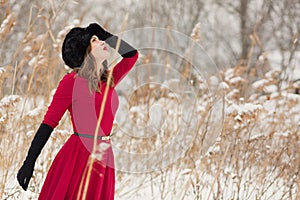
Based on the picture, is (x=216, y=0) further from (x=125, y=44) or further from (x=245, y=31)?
(x=125, y=44)

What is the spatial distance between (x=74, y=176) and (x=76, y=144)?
11 centimetres

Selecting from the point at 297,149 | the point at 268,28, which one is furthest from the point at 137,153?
the point at 268,28

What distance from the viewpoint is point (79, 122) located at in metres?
1.75

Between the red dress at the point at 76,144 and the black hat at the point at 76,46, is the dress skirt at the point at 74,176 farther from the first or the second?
the black hat at the point at 76,46

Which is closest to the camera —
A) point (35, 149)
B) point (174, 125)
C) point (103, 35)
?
point (35, 149)

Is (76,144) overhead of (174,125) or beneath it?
beneath

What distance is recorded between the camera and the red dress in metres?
1.73

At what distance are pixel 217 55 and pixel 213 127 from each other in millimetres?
6215

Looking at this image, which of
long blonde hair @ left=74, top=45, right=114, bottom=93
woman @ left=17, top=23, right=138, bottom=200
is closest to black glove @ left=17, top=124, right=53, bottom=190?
woman @ left=17, top=23, right=138, bottom=200

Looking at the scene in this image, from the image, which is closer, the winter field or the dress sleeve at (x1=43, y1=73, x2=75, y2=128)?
the dress sleeve at (x1=43, y1=73, x2=75, y2=128)

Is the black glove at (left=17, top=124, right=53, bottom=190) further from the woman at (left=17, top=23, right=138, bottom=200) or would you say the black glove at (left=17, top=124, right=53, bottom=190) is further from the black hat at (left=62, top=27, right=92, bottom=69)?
the black hat at (left=62, top=27, right=92, bottom=69)

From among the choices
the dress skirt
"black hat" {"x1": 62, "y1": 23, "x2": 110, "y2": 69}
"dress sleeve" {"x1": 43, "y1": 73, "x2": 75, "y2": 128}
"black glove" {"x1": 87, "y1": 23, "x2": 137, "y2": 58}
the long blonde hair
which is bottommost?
the dress skirt

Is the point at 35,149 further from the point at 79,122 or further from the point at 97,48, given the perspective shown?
the point at 97,48

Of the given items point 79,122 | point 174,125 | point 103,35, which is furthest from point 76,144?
point 174,125
